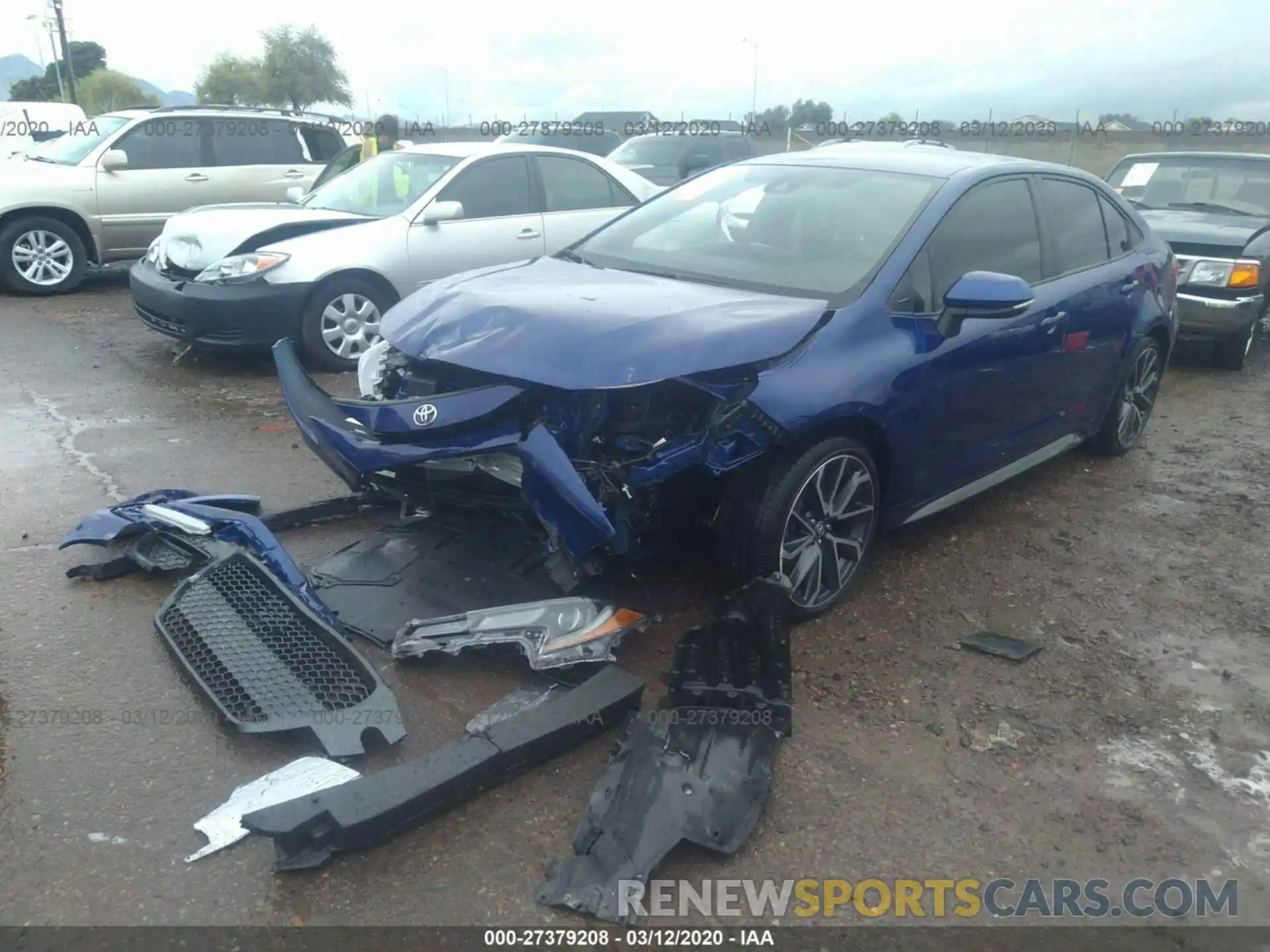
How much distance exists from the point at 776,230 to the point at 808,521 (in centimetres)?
135

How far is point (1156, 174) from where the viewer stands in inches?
372

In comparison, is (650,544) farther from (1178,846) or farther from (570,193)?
(570,193)

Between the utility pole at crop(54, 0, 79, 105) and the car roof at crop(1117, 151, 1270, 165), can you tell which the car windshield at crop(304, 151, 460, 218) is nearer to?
the car roof at crop(1117, 151, 1270, 165)

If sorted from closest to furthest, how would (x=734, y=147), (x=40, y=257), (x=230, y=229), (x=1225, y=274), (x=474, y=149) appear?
(x=230, y=229), (x=474, y=149), (x=1225, y=274), (x=40, y=257), (x=734, y=147)

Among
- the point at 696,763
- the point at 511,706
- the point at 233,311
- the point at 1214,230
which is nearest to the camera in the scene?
the point at 696,763

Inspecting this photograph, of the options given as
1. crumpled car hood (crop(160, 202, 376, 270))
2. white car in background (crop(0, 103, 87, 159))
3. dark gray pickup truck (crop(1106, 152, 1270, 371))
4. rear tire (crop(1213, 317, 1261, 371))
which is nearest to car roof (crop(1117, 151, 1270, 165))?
dark gray pickup truck (crop(1106, 152, 1270, 371))

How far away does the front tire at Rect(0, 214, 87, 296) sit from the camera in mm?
9508

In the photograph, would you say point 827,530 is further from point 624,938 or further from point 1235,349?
point 1235,349

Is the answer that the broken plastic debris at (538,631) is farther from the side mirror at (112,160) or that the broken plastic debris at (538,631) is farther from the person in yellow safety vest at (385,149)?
the side mirror at (112,160)

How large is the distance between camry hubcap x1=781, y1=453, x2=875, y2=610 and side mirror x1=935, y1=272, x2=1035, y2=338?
72 cm

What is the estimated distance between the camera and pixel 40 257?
380 inches

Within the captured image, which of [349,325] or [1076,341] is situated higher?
[1076,341]

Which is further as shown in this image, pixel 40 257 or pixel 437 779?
pixel 40 257

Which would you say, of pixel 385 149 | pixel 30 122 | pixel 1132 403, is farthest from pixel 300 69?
pixel 1132 403
